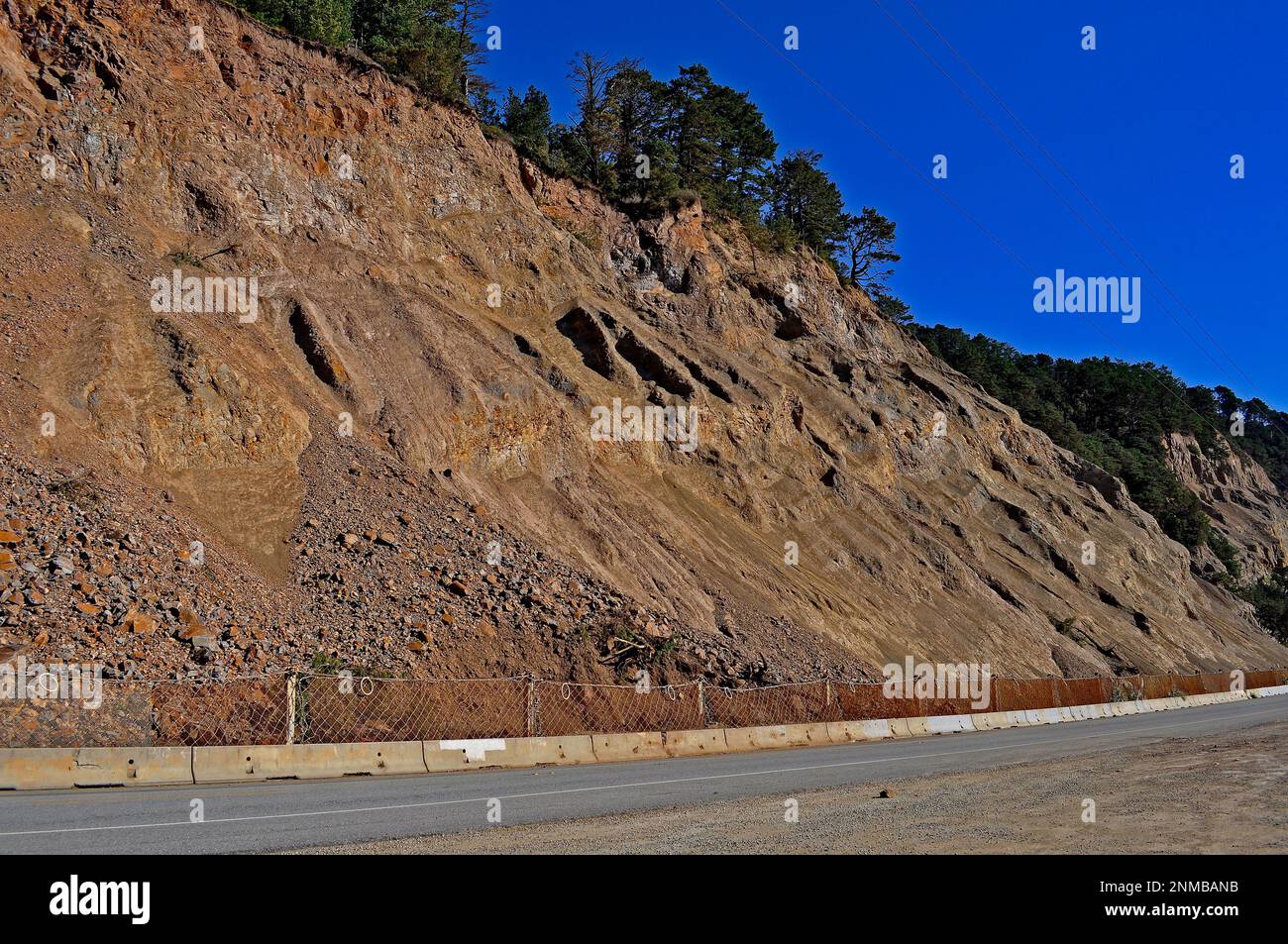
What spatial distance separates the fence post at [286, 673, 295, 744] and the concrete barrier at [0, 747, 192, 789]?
201cm

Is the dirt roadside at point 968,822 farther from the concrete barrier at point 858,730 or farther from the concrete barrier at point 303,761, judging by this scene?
the concrete barrier at point 858,730

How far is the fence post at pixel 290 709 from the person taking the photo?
15.4 m

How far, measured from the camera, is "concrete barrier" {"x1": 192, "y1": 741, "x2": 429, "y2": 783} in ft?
44.8

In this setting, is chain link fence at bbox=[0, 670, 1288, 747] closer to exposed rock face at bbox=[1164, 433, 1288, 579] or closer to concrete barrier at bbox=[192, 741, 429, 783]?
concrete barrier at bbox=[192, 741, 429, 783]

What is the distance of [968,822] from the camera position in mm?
9148

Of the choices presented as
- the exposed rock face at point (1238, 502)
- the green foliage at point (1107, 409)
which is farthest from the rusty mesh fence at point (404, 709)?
the exposed rock face at point (1238, 502)

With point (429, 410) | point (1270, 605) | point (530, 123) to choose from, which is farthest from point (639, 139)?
point (1270, 605)

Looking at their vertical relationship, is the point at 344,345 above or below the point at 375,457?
above

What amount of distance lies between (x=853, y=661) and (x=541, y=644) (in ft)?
36.8

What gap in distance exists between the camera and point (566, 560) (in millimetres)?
24797

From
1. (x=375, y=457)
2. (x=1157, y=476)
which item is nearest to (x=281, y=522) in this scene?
(x=375, y=457)

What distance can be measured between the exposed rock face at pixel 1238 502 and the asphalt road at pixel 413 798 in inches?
2770
